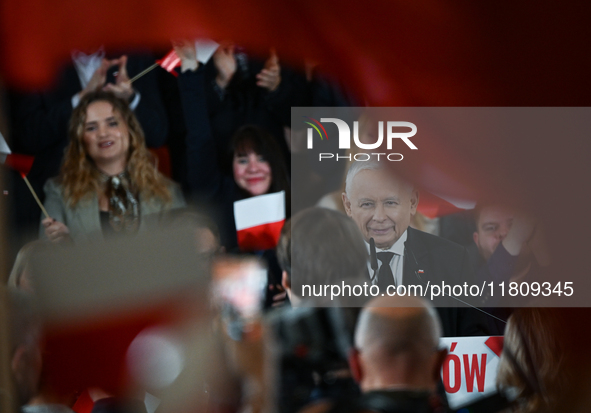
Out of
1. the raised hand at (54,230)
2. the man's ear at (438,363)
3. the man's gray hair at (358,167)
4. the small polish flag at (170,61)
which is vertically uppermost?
the small polish flag at (170,61)

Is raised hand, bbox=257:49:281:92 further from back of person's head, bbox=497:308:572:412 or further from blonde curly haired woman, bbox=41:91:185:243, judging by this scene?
back of person's head, bbox=497:308:572:412

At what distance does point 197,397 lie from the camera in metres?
1.83

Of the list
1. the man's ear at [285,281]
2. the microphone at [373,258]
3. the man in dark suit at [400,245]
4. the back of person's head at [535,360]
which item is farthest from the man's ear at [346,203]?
the back of person's head at [535,360]

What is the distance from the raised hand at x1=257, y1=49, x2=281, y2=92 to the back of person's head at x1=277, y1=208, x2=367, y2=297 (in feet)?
1.33

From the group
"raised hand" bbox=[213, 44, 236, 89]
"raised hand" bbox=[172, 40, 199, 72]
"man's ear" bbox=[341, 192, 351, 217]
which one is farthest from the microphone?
"raised hand" bbox=[172, 40, 199, 72]

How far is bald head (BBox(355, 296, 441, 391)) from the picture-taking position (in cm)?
171

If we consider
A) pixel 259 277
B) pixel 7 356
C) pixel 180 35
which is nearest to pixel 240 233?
pixel 259 277

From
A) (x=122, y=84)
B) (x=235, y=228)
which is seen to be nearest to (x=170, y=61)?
(x=122, y=84)

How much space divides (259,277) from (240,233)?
149 millimetres

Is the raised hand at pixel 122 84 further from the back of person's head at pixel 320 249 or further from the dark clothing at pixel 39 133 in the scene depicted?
the back of person's head at pixel 320 249

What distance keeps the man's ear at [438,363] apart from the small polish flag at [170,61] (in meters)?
1.18

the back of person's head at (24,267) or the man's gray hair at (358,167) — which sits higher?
the man's gray hair at (358,167)

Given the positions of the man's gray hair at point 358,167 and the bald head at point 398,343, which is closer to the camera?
the bald head at point 398,343

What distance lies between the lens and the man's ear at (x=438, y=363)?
1.78m
